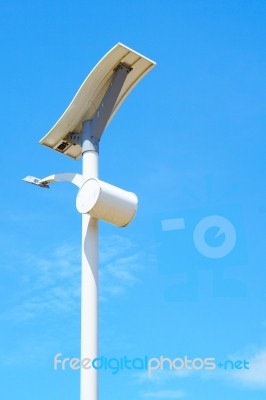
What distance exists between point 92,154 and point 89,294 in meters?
1.55

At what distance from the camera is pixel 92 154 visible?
24.0 feet

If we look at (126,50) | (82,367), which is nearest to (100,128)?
(126,50)

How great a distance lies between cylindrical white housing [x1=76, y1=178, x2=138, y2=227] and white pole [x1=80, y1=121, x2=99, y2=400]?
20 cm

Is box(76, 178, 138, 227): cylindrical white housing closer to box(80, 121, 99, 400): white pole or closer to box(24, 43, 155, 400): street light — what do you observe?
box(24, 43, 155, 400): street light

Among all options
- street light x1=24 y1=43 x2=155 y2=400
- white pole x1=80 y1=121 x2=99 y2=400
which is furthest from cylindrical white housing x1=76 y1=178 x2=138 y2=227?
white pole x1=80 y1=121 x2=99 y2=400

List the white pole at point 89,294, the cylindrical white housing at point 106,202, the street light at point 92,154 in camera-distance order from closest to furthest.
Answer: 1. the white pole at point 89,294
2. the street light at point 92,154
3. the cylindrical white housing at point 106,202

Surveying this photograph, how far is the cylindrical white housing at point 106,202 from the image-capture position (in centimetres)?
671

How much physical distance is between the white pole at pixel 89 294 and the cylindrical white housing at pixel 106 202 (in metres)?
0.20

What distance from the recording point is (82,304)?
263 inches

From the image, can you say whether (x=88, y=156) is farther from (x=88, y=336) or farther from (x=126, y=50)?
(x=88, y=336)

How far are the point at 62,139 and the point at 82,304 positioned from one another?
6.98ft

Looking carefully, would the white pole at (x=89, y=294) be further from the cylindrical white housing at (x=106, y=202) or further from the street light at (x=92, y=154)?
the cylindrical white housing at (x=106, y=202)

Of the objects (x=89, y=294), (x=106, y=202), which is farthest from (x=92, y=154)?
(x=89, y=294)

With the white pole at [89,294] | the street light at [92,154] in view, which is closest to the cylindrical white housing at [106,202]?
the street light at [92,154]
